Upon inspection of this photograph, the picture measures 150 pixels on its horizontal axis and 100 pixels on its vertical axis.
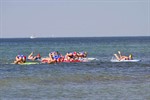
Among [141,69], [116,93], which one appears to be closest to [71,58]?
[141,69]

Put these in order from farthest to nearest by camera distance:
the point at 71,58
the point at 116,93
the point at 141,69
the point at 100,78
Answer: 1. the point at 71,58
2. the point at 141,69
3. the point at 100,78
4. the point at 116,93

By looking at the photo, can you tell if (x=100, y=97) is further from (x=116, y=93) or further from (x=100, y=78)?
(x=100, y=78)

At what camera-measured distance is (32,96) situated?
29672 mm

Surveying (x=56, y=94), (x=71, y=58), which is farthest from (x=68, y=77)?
(x=71, y=58)

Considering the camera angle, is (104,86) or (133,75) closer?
(104,86)

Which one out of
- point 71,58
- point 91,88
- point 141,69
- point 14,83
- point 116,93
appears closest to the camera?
point 116,93

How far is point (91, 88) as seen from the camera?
32.8 m

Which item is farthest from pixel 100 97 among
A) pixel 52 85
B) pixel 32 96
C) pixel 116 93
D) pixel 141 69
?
pixel 141 69

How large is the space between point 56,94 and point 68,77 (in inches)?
365

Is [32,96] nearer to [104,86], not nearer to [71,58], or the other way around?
[104,86]

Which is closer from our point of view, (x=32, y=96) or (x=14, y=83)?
(x=32, y=96)

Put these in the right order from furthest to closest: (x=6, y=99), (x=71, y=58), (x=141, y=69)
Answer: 1. (x=71, y=58)
2. (x=141, y=69)
3. (x=6, y=99)

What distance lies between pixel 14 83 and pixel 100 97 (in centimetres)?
845

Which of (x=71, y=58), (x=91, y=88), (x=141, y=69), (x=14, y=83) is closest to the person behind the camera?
(x=91, y=88)
